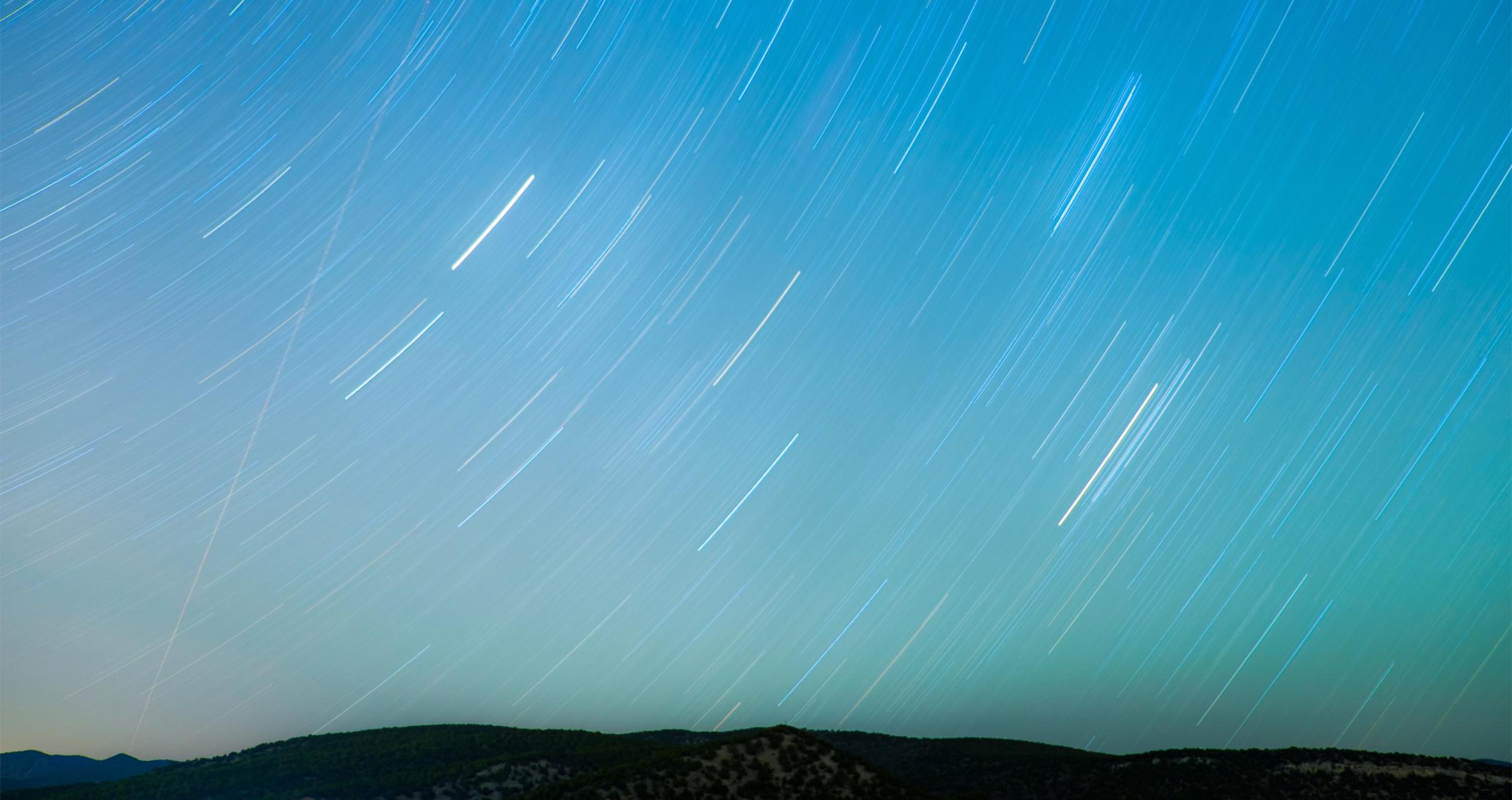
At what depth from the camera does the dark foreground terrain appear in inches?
1374

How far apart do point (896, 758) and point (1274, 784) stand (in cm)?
2502

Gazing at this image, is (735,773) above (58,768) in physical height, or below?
below

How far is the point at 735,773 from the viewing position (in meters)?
35.1

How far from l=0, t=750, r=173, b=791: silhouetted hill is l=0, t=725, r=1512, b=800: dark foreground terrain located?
58362mm

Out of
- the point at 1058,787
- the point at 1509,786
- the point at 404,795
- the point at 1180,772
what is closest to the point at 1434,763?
the point at 1509,786

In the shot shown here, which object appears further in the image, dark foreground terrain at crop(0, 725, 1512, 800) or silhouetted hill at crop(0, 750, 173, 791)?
silhouetted hill at crop(0, 750, 173, 791)

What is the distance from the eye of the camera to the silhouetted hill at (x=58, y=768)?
104 m

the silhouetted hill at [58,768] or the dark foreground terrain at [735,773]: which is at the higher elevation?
the silhouetted hill at [58,768]

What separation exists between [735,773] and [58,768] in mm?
121307

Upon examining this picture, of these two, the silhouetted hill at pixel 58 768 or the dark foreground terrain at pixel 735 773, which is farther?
the silhouetted hill at pixel 58 768

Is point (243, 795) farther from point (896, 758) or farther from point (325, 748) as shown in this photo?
point (896, 758)

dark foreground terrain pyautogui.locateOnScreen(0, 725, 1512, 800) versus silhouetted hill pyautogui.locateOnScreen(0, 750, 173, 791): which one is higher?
silhouetted hill pyautogui.locateOnScreen(0, 750, 173, 791)

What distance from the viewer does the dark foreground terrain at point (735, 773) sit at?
1374 inches

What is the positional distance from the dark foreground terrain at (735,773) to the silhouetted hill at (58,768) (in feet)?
191
